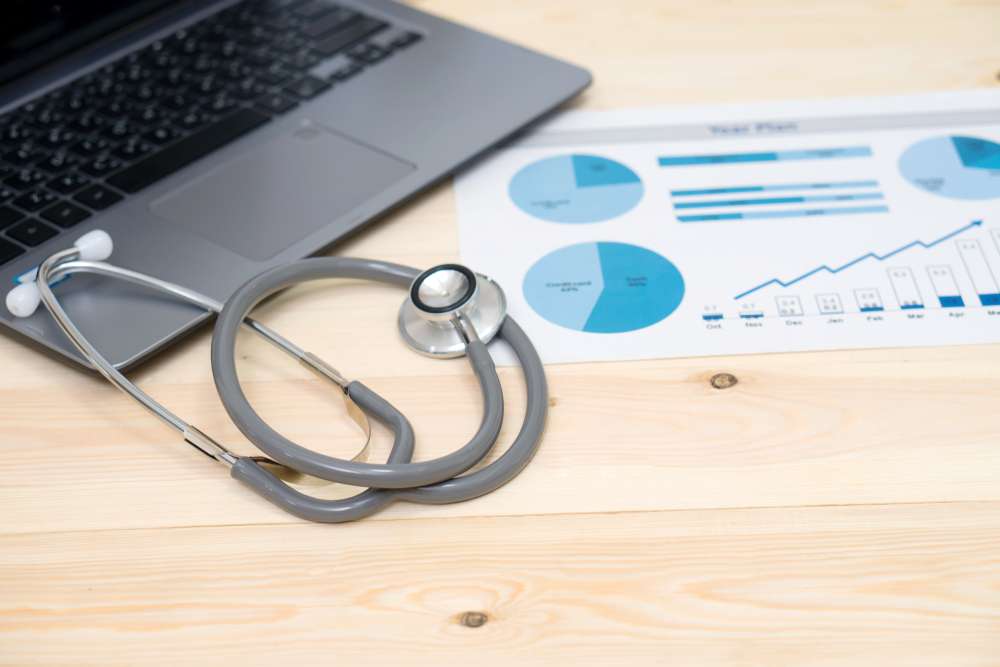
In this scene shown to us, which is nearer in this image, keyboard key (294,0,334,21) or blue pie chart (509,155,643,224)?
blue pie chart (509,155,643,224)

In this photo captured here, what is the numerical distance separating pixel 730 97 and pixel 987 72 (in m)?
0.26

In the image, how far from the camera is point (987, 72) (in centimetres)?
96

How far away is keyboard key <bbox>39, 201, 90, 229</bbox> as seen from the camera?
756 millimetres

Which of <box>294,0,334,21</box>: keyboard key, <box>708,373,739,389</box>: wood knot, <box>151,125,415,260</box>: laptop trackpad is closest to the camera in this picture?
<box>708,373,739,389</box>: wood knot

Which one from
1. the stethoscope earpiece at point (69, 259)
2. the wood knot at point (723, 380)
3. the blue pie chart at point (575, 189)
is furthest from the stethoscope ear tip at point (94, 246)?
the wood knot at point (723, 380)

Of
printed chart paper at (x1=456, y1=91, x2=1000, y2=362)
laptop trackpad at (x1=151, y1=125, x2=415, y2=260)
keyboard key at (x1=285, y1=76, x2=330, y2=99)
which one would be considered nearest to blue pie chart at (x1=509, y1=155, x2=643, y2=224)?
printed chart paper at (x1=456, y1=91, x2=1000, y2=362)

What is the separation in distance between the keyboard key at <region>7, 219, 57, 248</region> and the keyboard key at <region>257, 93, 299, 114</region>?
0.22 m

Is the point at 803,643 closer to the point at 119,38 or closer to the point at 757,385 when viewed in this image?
the point at 757,385

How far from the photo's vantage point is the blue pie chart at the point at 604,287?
2.34ft

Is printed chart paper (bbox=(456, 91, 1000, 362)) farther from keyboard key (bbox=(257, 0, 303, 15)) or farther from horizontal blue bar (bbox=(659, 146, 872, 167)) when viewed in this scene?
keyboard key (bbox=(257, 0, 303, 15))

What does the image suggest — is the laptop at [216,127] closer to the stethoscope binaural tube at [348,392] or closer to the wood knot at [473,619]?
the stethoscope binaural tube at [348,392]

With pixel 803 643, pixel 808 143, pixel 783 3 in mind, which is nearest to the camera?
pixel 803 643

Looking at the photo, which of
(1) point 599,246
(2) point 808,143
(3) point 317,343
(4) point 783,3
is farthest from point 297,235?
(4) point 783,3

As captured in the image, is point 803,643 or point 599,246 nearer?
point 803,643
